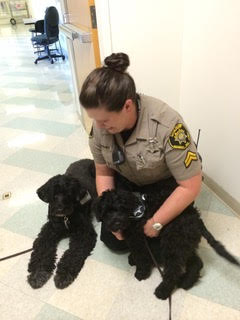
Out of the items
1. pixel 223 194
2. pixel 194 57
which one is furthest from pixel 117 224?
pixel 194 57

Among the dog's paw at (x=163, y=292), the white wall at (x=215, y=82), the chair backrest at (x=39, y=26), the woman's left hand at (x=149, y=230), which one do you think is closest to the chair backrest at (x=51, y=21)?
the chair backrest at (x=39, y=26)

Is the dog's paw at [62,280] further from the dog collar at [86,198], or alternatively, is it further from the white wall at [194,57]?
the white wall at [194,57]

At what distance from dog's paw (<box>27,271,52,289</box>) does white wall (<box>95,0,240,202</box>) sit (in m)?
1.17

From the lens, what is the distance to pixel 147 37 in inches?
68.3

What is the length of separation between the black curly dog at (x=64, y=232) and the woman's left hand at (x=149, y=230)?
1.43 feet

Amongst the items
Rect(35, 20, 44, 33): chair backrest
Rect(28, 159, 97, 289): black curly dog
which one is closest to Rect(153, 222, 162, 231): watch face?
Rect(28, 159, 97, 289): black curly dog

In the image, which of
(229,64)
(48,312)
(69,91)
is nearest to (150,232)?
(48,312)

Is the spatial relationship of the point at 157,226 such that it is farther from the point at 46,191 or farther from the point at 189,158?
the point at 46,191

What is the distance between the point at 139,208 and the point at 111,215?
14 centimetres

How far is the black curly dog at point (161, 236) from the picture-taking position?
1199 millimetres

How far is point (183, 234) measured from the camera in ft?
3.96

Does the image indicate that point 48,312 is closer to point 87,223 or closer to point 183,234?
point 87,223

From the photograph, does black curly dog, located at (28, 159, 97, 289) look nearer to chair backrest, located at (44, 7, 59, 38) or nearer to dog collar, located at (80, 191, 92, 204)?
dog collar, located at (80, 191, 92, 204)

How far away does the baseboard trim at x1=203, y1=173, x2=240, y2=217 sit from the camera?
170cm
